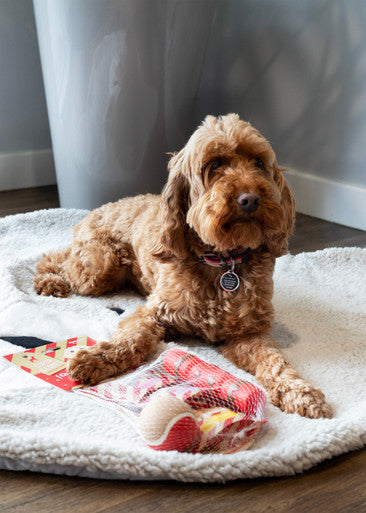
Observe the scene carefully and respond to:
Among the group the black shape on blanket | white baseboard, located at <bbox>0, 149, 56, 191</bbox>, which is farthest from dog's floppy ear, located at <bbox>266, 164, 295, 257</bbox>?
white baseboard, located at <bbox>0, 149, 56, 191</bbox>

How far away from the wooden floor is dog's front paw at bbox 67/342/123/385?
0.37 m

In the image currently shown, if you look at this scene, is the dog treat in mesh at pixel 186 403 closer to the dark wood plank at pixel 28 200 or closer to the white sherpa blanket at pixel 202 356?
the white sherpa blanket at pixel 202 356

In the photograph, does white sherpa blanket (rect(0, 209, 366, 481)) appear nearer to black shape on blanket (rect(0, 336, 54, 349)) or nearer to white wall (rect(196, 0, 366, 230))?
black shape on blanket (rect(0, 336, 54, 349))

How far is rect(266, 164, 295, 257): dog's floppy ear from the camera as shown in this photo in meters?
1.88

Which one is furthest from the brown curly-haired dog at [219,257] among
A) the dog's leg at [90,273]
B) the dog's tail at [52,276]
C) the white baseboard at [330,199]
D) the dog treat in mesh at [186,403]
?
the white baseboard at [330,199]

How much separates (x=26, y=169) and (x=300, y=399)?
332cm

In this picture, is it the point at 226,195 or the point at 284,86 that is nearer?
the point at 226,195

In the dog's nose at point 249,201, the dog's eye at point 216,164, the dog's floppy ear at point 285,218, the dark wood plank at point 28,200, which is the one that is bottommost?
the dark wood plank at point 28,200

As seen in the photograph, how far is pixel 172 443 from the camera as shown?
139 cm

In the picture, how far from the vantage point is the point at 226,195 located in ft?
5.50

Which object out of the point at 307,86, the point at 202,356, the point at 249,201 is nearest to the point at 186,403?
the point at 202,356

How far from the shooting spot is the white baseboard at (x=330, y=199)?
11.0ft

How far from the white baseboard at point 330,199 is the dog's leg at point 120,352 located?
1.85m

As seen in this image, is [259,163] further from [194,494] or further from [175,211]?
[194,494]
